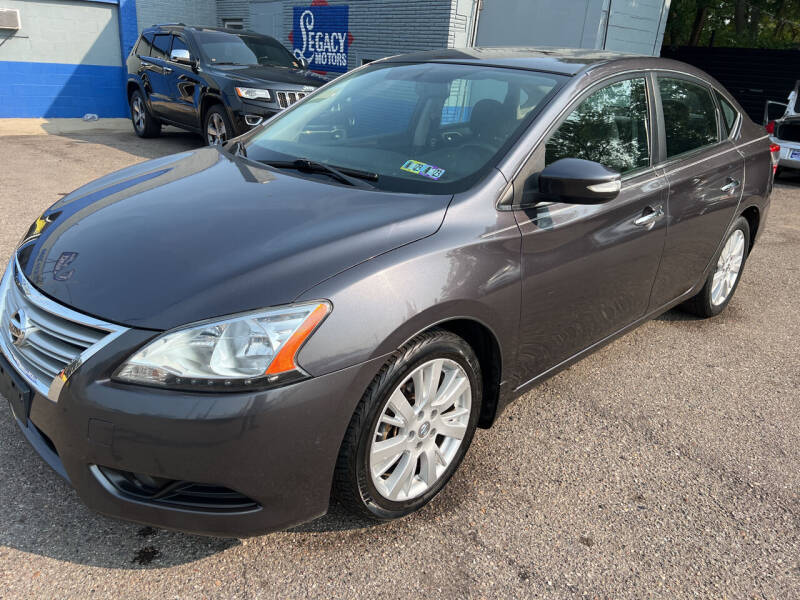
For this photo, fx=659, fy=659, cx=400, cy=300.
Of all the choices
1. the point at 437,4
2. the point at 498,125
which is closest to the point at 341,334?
the point at 498,125

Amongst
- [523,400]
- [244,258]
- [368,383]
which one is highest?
[244,258]

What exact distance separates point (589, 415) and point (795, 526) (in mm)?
996

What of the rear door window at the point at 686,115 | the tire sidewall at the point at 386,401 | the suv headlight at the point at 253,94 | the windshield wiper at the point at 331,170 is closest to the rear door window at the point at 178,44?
the suv headlight at the point at 253,94

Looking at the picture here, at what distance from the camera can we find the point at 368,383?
83.0 inches

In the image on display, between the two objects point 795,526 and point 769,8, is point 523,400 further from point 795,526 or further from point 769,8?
point 769,8

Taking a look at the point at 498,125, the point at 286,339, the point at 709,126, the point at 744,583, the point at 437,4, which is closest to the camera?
the point at 286,339

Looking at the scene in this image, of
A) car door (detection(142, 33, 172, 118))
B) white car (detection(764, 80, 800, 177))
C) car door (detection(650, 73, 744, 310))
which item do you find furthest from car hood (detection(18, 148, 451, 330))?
white car (detection(764, 80, 800, 177))

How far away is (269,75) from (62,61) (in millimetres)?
7653

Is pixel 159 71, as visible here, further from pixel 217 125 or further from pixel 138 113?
pixel 217 125

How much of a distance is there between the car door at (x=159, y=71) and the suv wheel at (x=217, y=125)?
139 centimetres

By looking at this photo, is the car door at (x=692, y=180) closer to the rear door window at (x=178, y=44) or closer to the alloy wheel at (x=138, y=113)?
the rear door window at (x=178, y=44)

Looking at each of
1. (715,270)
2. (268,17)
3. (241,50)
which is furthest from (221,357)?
(268,17)

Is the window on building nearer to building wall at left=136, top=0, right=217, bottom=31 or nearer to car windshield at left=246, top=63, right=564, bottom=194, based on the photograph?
car windshield at left=246, top=63, right=564, bottom=194

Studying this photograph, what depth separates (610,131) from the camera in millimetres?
3160
